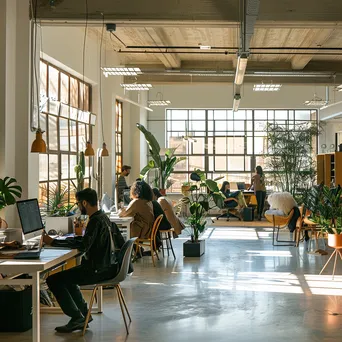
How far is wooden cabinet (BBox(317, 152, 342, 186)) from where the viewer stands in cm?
1549

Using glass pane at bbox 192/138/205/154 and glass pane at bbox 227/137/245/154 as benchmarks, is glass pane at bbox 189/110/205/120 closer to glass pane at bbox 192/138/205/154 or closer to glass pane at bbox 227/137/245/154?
glass pane at bbox 192/138/205/154

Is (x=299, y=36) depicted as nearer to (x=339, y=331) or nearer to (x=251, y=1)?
(x=251, y=1)

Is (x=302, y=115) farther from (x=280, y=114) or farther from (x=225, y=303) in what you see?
(x=225, y=303)

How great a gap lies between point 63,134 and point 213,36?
3573 mm

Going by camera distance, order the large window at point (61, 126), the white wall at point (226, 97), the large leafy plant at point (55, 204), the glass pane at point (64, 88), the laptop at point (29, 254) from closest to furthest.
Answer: the laptop at point (29, 254)
the large leafy plant at point (55, 204)
the large window at point (61, 126)
the glass pane at point (64, 88)
the white wall at point (226, 97)

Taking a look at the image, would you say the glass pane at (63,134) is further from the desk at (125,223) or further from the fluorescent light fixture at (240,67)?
the fluorescent light fixture at (240,67)

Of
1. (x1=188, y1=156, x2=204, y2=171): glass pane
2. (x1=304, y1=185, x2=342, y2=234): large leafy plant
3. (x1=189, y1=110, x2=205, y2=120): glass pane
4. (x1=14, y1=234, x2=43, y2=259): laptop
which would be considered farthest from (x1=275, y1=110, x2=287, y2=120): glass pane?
(x1=14, y1=234, x2=43, y2=259): laptop

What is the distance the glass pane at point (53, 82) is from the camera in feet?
33.2

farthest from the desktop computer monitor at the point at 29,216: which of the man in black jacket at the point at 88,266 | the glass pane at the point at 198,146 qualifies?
the glass pane at the point at 198,146

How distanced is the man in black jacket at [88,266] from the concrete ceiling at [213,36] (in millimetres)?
3985

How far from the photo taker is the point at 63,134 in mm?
10938

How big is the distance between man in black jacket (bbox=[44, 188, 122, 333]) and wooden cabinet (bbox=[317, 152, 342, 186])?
36.0 feet

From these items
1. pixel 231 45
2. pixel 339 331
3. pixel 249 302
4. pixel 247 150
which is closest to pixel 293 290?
pixel 249 302

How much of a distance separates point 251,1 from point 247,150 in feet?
43.5
